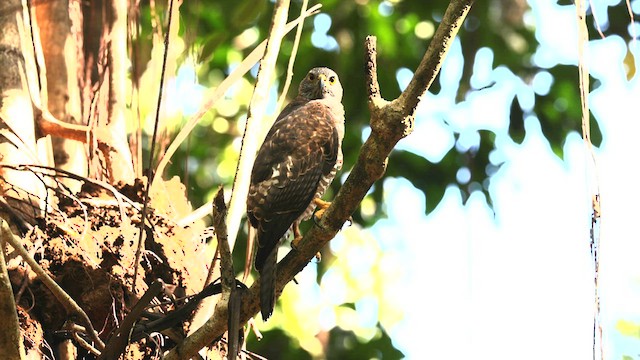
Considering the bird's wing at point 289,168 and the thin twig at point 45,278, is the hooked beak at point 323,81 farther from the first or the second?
the thin twig at point 45,278

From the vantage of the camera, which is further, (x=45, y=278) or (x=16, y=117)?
(x=16, y=117)

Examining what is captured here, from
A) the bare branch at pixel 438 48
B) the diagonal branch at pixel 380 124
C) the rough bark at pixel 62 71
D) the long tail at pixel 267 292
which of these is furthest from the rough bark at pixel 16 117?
the bare branch at pixel 438 48

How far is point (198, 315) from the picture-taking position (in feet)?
10.6

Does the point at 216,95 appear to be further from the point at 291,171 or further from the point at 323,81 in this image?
the point at 323,81

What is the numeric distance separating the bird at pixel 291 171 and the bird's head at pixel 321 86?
49 cm

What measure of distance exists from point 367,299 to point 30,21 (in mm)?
5346

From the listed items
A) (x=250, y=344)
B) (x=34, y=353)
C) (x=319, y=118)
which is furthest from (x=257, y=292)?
(x=250, y=344)

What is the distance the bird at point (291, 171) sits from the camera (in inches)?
134

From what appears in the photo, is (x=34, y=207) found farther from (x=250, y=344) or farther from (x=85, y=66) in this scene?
(x=250, y=344)

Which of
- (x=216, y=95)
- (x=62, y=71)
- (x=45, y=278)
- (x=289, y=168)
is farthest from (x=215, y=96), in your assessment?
(x=45, y=278)

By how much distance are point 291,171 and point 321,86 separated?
1309mm

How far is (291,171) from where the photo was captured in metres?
3.72

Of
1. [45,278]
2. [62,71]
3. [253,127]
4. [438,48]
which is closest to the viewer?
[438,48]

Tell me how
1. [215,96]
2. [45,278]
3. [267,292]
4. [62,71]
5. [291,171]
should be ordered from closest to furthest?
[45,278]
[267,292]
[215,96]
[291,171]
[62,71]
